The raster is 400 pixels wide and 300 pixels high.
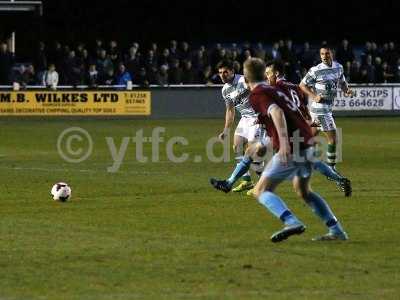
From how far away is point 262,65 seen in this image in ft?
37.0

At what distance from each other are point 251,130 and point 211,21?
2833 centimetres

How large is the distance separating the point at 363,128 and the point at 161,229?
21.2 metres

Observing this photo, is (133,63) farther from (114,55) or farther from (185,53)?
(185,53)

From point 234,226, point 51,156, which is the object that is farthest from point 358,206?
point 51,156

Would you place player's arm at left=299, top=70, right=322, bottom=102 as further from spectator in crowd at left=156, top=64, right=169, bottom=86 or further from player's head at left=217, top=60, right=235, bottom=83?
spectator in crowd at left=156, top=64, right=169, bottom=86

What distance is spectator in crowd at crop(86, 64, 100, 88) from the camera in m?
36.5

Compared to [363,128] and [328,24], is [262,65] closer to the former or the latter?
[363,128]

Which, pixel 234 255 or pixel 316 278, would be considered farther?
pixel 234 255

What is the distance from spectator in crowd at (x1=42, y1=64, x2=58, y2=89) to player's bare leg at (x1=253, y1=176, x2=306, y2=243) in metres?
25.0

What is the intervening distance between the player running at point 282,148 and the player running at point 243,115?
564cm

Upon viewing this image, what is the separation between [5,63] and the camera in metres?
35.8

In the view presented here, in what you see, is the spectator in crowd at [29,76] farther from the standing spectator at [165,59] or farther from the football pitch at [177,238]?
the football pitch at [177,238]

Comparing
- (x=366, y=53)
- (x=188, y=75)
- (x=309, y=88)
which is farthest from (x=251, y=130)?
(x=366, y=53)

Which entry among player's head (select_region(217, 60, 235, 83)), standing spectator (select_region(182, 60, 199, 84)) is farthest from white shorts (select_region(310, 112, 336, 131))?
standing spectator (select_region(182, 60, 199, 84))
